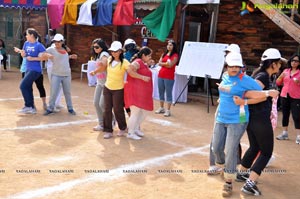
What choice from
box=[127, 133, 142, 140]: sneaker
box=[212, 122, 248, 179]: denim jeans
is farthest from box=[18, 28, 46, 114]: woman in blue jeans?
box=[212, 122, 248, 179]: denim jeans

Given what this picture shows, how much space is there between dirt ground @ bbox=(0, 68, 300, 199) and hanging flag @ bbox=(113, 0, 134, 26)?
4.38m

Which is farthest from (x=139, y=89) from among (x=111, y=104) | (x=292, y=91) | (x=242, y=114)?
(x=292, y=91)

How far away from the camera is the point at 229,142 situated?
384 cm

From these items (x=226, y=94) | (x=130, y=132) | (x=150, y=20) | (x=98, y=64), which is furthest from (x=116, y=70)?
(x=150, y=20)

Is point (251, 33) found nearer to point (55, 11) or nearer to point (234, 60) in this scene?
point (55, 11)

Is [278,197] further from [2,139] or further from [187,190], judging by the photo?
[2,139]

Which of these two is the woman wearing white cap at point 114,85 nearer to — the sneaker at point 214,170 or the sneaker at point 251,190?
the sneaker at point 214,170

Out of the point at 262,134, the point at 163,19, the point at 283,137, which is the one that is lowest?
the point at 283,137

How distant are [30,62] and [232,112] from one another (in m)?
4.62

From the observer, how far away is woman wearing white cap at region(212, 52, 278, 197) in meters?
3.71

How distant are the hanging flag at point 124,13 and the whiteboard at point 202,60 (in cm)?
250

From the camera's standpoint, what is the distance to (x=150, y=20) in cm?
996

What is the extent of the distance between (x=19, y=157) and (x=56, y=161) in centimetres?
50

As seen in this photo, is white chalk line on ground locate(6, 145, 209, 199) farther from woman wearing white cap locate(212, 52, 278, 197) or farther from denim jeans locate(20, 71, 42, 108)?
denim jeans locate(20, 71, 42, 108)
